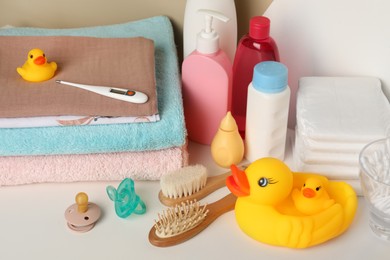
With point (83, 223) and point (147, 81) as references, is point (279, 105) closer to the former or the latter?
point (147, 81)

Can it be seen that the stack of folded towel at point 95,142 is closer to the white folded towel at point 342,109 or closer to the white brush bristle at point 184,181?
the white brush bristle at point 184,181

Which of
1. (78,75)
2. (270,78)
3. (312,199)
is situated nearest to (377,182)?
(312,199)

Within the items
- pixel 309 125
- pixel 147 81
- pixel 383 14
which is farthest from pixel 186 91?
pixel 383 14

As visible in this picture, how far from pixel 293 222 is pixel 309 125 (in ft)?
0.50

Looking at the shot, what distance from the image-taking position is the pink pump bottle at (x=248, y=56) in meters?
0.84

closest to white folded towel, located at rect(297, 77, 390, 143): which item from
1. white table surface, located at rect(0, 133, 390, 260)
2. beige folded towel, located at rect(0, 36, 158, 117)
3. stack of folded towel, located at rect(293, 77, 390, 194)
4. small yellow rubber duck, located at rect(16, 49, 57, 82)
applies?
stack of folded towel, located at rect(293, 77, 390, 194)

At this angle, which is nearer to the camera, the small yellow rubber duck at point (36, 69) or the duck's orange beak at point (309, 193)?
the duck's orange beak at point (309, 193)

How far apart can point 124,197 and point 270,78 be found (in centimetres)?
24

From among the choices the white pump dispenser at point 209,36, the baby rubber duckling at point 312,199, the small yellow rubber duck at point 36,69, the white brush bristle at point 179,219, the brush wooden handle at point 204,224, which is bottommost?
the brush wooden handle at point 204,224

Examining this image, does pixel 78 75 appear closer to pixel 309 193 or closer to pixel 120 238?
pixel 120 238

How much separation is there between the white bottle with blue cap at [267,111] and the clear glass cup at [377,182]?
0.13 metres

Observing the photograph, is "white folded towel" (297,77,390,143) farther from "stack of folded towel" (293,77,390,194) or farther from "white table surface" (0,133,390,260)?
"white table surface" (0,133,390,260)

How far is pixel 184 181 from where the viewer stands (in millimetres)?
771

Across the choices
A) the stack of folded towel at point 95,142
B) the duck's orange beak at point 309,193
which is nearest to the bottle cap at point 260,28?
the stack of folded towel at point 95,142
